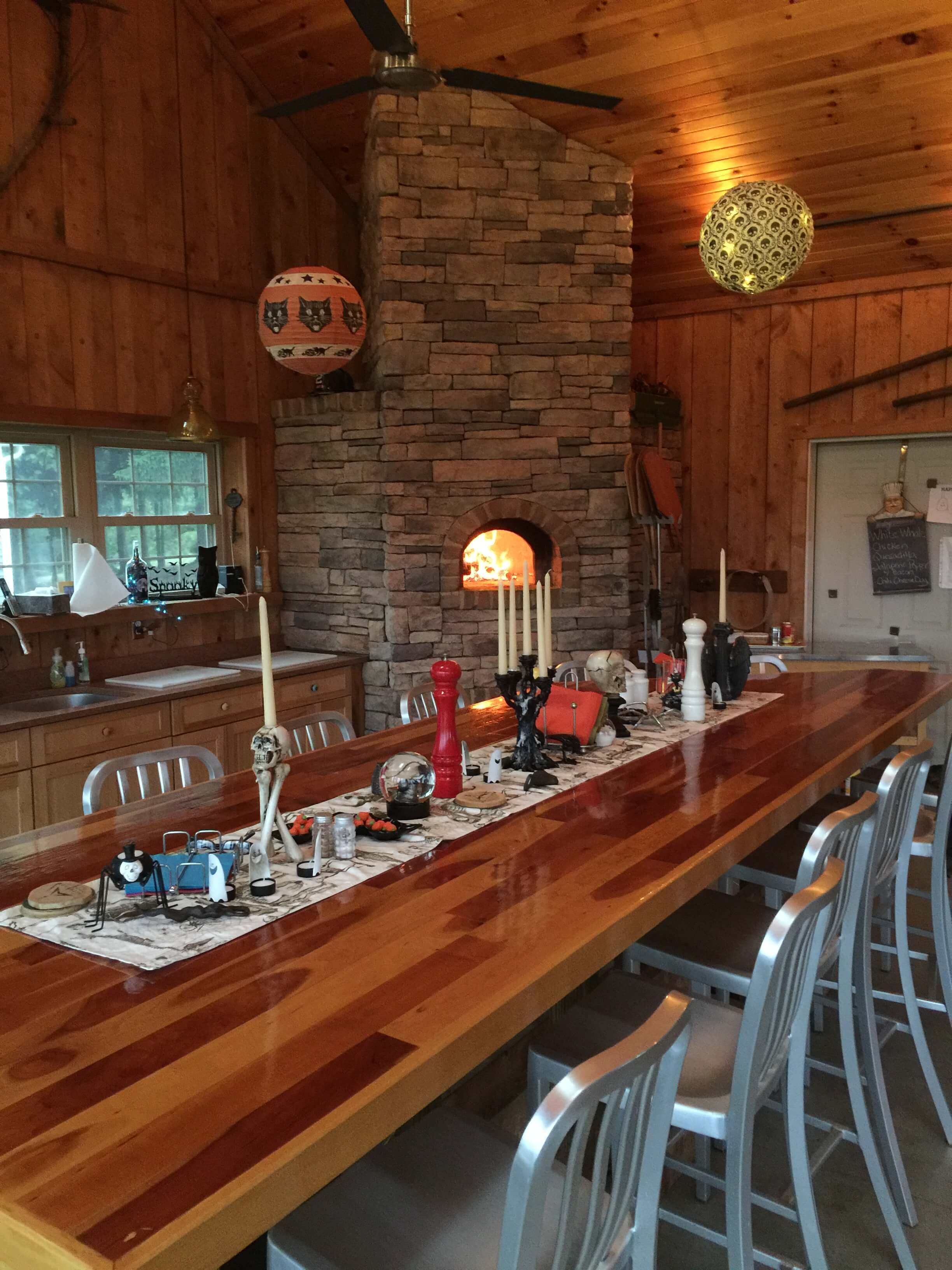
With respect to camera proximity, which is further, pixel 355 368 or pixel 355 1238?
pixel 355 368

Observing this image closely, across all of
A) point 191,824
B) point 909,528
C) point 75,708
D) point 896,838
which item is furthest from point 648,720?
point 909,528

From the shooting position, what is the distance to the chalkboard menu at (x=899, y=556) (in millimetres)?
5934

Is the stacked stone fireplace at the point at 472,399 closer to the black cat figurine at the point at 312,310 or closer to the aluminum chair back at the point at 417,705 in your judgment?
the black cat figurine at the point at 312,310

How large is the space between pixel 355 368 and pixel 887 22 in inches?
124

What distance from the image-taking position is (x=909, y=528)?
5.95m

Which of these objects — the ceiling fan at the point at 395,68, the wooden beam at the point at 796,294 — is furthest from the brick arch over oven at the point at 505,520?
the ceiling fan at the point at 395,68

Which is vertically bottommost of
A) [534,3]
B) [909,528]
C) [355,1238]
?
[355,1238]

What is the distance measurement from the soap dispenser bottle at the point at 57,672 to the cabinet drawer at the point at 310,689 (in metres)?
0.92

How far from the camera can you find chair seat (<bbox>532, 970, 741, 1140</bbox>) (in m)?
1.82

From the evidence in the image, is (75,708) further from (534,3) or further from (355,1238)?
(534,3)

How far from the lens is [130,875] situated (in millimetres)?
1743

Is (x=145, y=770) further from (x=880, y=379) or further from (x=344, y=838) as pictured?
(x=880, y=379)

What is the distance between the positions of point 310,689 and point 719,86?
3278 mm

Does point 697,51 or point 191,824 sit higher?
point 697,51
